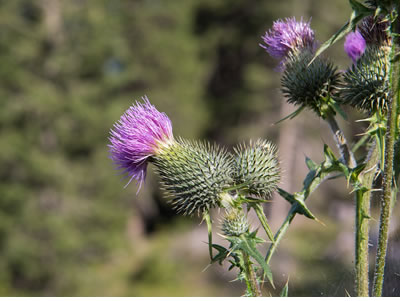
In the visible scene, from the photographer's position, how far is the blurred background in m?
20.0

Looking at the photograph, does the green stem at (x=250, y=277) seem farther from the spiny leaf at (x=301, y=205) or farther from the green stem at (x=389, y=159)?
the green stem at (x=389, y=159)

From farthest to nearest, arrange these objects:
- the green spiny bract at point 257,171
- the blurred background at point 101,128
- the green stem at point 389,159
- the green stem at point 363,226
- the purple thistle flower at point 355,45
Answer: the blurred background at point 101,128 → the purple thistle flower at point 355,45 → the green spiny bract at point 257,171 → the green stem at point 363,226 → the green stem at point 389,159

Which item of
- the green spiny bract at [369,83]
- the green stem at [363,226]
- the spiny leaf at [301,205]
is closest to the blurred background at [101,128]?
the green spiny bract at [369,83]

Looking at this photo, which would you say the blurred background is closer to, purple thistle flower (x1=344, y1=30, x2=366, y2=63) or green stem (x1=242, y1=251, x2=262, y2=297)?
purple thistle flower (x1=344, y1=30, x2=366, y2=63)

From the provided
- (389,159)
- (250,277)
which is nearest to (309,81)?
(389,159)

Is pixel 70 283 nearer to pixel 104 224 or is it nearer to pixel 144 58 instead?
pixel 104 224

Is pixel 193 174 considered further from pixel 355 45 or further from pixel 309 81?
pixel 355 45

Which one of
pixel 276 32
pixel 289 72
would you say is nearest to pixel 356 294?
pixel 289 72

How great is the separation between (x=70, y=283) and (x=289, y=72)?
20.3 metres

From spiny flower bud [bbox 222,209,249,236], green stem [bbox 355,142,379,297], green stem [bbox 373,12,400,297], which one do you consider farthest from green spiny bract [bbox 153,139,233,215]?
green stem [bbox 373,12,400,297]

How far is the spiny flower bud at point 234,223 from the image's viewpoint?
7.24 ft

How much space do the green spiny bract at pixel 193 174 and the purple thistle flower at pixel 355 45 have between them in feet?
2.87

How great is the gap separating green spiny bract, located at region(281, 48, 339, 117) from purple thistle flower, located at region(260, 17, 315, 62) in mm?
45

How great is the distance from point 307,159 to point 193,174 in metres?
0.58
